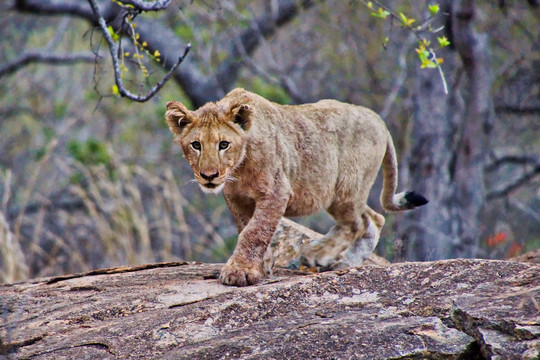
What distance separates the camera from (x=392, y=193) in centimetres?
562

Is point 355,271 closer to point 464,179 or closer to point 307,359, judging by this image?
point 307,359

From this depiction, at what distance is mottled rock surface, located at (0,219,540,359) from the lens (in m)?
3.23

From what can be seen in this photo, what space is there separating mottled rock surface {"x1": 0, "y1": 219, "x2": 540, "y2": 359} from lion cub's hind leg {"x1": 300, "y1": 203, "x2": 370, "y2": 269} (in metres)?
0.72

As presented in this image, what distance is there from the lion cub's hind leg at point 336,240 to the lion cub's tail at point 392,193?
0.32 meters

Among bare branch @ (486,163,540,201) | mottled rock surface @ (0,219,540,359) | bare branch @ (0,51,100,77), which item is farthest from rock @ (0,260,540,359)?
bare branch @ (486,163,540,201)

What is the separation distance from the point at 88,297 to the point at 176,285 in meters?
0.55

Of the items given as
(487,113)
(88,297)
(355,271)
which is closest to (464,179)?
(487,113)

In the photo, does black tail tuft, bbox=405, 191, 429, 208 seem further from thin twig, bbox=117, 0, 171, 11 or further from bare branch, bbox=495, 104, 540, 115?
bare branch, bbox=495, 104, 540, 115

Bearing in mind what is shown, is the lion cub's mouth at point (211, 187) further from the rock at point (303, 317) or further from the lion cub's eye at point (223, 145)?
the rock at point (303, 317)

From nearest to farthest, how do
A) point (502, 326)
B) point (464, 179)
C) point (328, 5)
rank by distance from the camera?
point (502, 326) < point (464, 179) < point (328, 5)

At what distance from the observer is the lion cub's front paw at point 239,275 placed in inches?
165

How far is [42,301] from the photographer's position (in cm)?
436

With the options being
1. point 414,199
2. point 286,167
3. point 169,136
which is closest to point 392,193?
point 414,199

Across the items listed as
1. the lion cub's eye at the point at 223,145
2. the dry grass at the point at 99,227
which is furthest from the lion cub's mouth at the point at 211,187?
the dry grass at the point at 99,227
